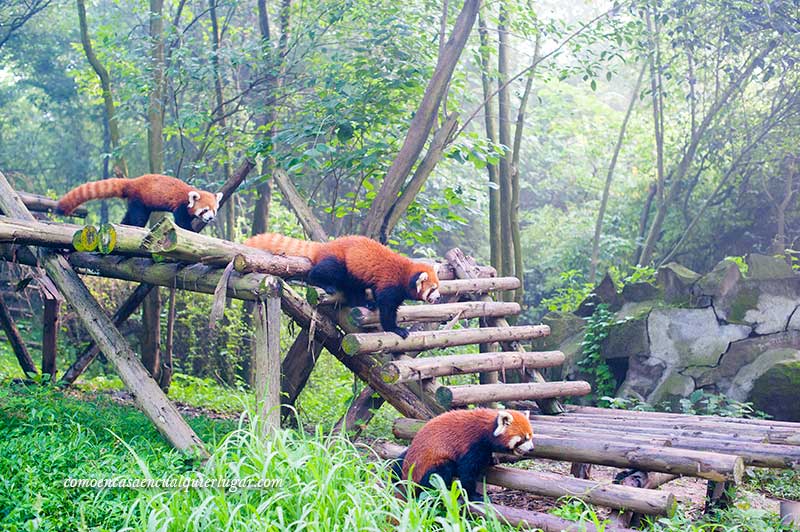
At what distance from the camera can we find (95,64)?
8125 mm

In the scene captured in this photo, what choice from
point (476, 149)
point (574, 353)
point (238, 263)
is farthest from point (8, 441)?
point (574, 353)

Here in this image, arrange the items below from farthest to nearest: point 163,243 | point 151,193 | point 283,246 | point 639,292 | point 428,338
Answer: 1. point 639,292
2. point 151,193
3. point 428,338
4. point 283,246
5. point 163,243

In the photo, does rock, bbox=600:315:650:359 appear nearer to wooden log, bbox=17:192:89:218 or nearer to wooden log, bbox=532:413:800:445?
wooden log, bbox=532:413:800:445

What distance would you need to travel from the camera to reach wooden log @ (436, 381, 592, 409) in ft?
16.2

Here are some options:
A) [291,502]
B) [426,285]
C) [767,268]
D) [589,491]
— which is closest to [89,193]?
[426,285]

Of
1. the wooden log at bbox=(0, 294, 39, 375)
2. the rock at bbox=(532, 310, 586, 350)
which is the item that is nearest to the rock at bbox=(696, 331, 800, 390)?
the rock at bbox=(532, 310, 586, 350)

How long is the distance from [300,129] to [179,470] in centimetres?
351

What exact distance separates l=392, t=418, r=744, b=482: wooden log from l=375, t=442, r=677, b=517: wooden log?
0.67 ft

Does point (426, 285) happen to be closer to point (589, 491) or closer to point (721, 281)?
point (589, 491)

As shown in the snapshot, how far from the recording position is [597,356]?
814cm

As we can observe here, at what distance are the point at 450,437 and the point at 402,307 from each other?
156 centimetres

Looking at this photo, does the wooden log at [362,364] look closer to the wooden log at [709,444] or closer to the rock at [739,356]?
the wooden log at [709,444]

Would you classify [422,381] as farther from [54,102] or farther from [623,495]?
[54,102]

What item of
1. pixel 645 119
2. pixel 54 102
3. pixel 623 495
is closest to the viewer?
pixel 623 495
